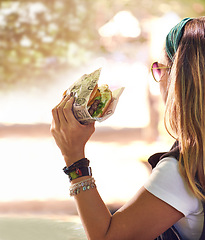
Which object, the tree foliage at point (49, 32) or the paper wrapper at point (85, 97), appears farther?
the tree foliage at point (49, 32)

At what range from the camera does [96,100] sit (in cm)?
100

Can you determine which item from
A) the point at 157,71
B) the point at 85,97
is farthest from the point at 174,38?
the point at 85,97

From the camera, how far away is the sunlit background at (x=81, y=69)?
681 cm

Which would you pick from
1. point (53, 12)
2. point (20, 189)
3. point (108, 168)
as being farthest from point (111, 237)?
point (53, 12)

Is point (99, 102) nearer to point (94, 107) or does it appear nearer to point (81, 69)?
point (94, 107)

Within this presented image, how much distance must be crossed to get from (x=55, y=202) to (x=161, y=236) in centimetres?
388

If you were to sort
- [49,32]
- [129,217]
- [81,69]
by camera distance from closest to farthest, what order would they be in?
[129,217]
[49,32]
[81,69]

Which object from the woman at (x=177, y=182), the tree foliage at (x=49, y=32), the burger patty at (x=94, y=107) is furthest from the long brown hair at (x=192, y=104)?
the tree foliage at (x=49, y=32)

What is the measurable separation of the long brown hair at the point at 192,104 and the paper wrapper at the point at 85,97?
0.65 feet

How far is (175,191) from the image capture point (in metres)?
0.82

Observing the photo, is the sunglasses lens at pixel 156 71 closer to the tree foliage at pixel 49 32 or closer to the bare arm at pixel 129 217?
the bare arm at pixel 129 217

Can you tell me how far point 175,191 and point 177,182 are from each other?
0.06 feet

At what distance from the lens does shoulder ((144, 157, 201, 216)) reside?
2.67 ft

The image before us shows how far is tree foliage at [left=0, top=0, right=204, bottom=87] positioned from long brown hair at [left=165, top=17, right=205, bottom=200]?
24.4ft
